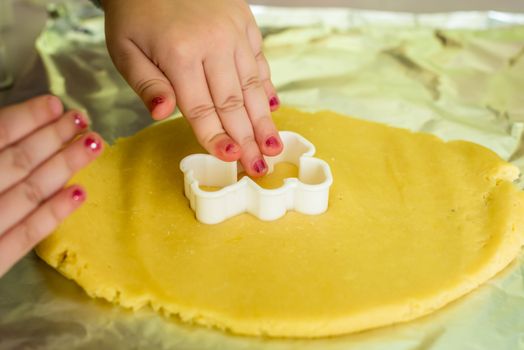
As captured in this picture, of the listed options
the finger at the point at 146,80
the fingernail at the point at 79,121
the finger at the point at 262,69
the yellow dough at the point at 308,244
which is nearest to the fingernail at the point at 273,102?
the finger at the point at 262,69

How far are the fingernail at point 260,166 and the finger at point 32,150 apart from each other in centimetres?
34

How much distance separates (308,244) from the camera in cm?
109

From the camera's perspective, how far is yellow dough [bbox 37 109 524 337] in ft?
3.26

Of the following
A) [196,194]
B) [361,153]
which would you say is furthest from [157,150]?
[361,153]

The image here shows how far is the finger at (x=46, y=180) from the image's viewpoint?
33.2 inches

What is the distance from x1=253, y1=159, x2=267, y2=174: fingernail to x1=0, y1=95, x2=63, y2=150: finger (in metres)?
0.35

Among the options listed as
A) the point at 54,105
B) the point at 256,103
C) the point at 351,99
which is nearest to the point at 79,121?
the point at 54,105

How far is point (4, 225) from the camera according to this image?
0.84 metres

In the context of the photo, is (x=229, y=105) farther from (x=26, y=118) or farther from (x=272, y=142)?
(x=26, y=118)

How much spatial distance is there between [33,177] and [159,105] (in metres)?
0.27

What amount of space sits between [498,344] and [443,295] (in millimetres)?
108

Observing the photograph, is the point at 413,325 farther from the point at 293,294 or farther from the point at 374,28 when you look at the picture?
the point at 374,28

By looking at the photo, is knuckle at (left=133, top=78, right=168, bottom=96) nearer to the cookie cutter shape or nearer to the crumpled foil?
the cookie cutter shape

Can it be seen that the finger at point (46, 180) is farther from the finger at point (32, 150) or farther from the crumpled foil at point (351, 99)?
the crumpled foil at point (351, 99)
